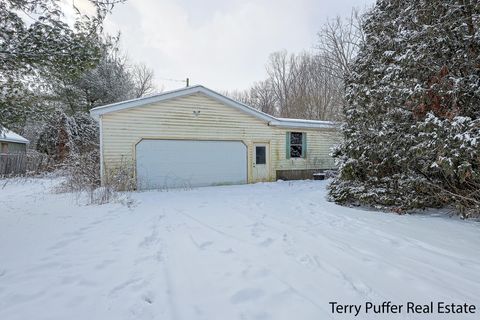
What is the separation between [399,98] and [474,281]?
3.31 m

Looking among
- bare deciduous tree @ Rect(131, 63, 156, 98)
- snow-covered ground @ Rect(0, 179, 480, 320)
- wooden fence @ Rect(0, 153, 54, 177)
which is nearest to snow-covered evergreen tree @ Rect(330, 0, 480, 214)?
snow-covered ground @ Rect(0, 179, 480, 320)

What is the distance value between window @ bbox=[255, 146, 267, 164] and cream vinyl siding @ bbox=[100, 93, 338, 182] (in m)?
0.31

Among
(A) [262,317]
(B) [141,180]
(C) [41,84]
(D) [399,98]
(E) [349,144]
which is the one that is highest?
(C) [41,84]

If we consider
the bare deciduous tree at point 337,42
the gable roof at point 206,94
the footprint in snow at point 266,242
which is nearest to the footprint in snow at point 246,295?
the footprint in snow at point 266,242

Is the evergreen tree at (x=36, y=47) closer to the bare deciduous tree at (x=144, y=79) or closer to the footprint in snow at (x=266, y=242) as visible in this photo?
the footprint in snow at (x=266, y=242)

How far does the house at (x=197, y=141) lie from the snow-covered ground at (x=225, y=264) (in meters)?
4.12

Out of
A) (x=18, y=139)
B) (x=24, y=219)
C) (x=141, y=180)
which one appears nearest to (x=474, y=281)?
(x=24, y=219)

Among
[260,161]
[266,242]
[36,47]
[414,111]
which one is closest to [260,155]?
[260,161]

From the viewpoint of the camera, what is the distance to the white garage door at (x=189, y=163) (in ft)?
31.4

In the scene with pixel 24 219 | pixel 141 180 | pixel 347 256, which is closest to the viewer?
pixel 347 256

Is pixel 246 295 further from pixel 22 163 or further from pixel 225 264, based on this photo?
pixel 22 163

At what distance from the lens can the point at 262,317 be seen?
6.82ft

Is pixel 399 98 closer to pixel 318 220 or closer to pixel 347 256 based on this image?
pixel 318 220

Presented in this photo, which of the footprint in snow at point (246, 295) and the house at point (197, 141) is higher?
the house at point (197, 141)
